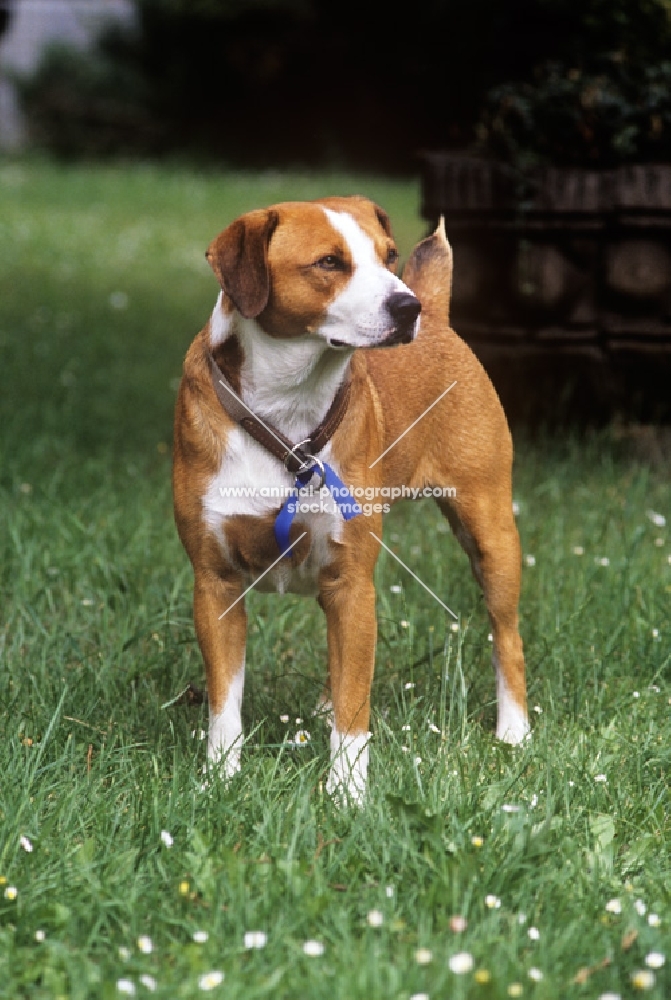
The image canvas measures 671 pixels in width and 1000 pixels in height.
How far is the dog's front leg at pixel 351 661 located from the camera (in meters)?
3.17

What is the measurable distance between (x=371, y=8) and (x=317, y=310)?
2259 centimetres

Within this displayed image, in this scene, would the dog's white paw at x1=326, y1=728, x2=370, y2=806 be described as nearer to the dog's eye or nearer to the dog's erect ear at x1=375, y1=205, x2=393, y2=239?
the dog's eye

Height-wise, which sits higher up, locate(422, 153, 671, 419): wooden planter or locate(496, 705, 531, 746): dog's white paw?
locate(422, 153, 671, 419): wooden planter

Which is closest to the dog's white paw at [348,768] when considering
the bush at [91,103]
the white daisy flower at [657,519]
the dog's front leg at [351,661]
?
the dog's front leg at [351,661]

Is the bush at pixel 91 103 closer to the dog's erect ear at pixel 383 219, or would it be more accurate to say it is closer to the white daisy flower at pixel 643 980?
the dog's erect ear at pixel 383 219

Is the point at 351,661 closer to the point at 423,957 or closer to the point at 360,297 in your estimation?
the point at 360,297

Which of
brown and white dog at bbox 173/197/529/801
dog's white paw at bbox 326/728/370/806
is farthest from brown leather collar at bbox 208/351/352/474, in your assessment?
dog's white paw at bbox 326/728/370/806

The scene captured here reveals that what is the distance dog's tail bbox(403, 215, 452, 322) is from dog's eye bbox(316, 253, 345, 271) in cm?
91

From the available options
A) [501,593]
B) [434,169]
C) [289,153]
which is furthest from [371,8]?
[501,593]

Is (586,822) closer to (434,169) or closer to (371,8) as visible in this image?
(434,169)

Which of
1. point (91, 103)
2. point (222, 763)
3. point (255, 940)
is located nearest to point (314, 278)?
point (222, 763)

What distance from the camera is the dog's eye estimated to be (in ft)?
9.58

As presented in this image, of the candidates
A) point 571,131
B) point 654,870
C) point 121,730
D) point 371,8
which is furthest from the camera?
point 371,8

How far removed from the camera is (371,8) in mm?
23828
